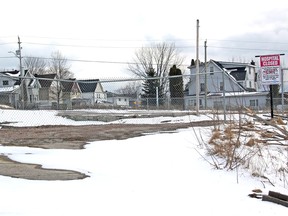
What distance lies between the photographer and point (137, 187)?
5.05 meters

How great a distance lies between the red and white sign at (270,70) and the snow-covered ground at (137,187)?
313cm

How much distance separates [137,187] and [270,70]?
5954 millimetres

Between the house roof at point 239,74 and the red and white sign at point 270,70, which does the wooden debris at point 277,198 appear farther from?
the house roof at point 239,74

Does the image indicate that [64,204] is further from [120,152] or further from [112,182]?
[120,152]

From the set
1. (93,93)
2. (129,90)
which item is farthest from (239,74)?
(93,93)

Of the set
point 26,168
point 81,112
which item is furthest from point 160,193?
point 81,112

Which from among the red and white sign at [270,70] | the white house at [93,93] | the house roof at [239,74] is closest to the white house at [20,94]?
the white house at [93,93]

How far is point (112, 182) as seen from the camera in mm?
5262

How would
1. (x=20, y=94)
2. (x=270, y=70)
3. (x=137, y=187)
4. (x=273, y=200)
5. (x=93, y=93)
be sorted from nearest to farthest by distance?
(x=273, y=200)
(x=137, y=187)
(x=270, y=70)
(x=93, y=93)
(x=20, y=94)

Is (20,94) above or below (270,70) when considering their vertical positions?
below

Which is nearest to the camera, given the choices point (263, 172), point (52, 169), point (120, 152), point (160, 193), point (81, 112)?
point (160, 193)

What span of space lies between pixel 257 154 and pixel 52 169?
10.8ft

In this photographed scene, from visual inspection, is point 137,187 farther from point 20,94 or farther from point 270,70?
point 20,94

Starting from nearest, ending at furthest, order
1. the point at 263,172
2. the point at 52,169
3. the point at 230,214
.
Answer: the point at 230,214 < the point at 263,172 < the point at 52,169
